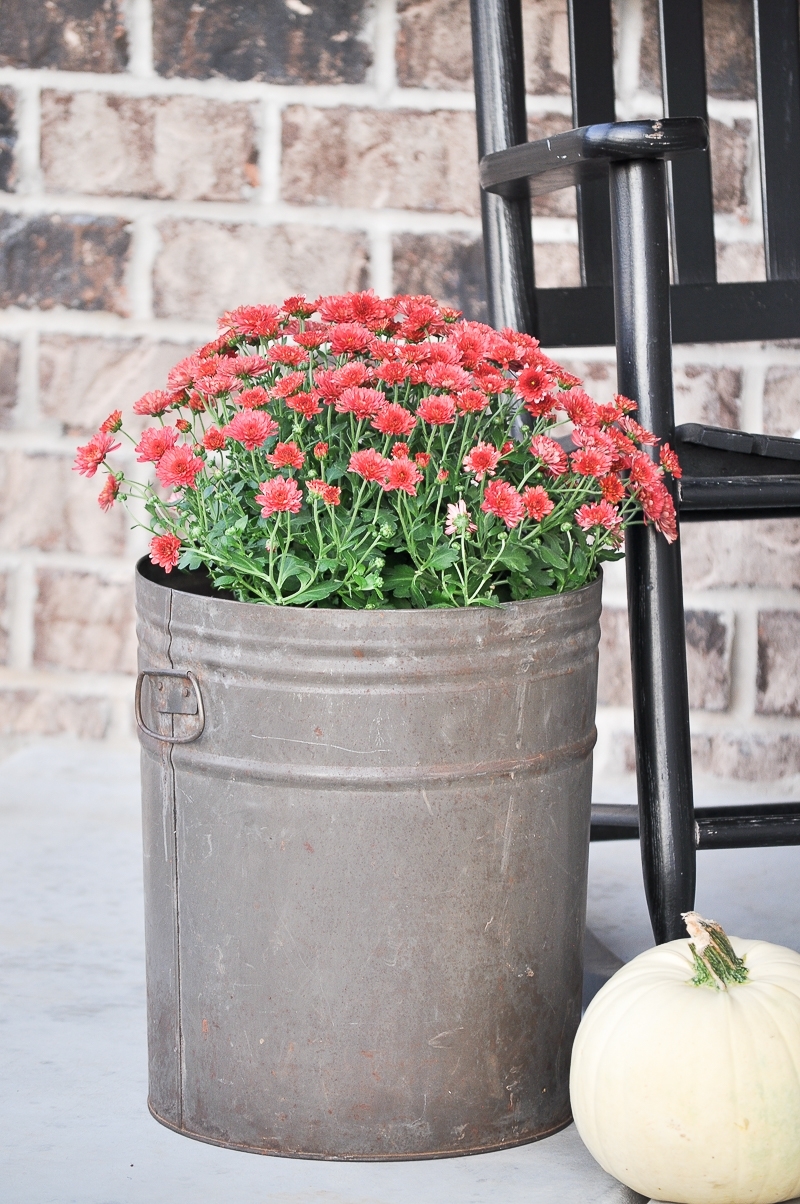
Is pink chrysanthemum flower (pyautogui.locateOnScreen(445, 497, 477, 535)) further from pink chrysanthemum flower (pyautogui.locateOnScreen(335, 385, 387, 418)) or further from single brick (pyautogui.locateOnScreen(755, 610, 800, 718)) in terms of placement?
single brick (pyautogui.locateOnScreen(755, 610, 800, 718))

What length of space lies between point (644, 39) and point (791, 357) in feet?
1.52

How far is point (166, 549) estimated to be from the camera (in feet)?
3.20

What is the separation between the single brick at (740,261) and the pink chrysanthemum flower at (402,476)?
1095 mm

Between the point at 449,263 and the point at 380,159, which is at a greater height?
the point at 380,159

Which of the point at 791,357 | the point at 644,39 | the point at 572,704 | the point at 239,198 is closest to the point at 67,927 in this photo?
the point at 572,704

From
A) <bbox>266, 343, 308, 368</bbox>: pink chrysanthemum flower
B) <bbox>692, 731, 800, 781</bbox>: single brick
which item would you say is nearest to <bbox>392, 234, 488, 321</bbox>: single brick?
<bbox>692, 731, 800, 781</bbox>: single brick

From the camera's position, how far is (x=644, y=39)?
1845mm

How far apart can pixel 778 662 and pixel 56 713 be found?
40.3 inches

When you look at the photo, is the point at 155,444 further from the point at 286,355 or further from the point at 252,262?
the point at 252,262

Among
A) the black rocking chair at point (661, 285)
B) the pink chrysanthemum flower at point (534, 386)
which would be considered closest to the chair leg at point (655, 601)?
the black rocking chair at point (661, 285)

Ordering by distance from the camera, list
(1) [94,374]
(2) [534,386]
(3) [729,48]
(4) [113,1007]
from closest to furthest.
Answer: (2) [534,386], (4) [113,1007], (3) [729,48], (1) [94,374]

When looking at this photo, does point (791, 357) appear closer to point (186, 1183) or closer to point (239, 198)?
point (239, 198)

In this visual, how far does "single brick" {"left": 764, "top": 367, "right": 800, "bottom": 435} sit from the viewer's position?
1.86 metres

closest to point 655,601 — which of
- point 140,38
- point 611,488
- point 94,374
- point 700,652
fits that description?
point 611,488
